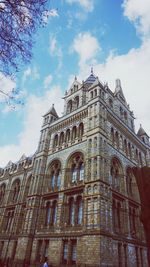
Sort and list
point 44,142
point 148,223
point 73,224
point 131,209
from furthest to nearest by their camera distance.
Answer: point 44,142, point 131,209, point 73,224, point 148,223

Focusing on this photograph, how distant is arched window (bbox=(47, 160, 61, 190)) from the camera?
25.2 m

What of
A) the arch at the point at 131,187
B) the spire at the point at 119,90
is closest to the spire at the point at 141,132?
the spire at the point at 119,90

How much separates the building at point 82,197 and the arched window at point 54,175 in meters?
0.13

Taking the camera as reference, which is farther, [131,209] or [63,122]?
[63,122]

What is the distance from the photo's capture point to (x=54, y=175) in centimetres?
2630

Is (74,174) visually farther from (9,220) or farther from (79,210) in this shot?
(9,220)

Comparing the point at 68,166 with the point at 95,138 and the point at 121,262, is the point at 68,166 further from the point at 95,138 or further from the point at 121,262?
the point at 121,262

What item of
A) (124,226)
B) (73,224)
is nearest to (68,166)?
(73,224)

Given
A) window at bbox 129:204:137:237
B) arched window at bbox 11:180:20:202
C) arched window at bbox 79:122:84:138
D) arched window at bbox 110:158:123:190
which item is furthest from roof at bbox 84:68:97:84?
arched window at bbox 11:180:20:202

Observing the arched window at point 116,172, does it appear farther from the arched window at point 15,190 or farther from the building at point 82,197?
the arched window at point 15,190

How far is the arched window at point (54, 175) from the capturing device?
993 inches

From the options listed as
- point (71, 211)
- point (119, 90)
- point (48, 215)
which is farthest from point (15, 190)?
point (119, 90)

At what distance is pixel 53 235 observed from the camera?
2089 centimetres

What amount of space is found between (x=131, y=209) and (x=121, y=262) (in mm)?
6447
